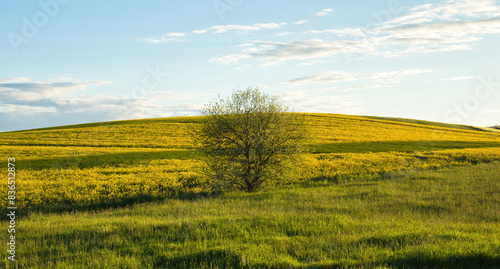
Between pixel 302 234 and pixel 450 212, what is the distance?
24.2 feet

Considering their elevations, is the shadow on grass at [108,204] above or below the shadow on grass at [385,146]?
below

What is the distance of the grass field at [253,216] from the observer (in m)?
7.60

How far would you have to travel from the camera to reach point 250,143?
20.3 m

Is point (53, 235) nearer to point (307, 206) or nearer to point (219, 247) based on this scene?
point (219, 247)

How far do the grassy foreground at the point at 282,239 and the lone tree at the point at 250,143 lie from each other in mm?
5720

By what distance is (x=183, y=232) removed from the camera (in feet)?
31.5

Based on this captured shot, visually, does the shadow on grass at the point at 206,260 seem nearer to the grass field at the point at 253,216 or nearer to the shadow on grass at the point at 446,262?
the grass field at the point at 253,216

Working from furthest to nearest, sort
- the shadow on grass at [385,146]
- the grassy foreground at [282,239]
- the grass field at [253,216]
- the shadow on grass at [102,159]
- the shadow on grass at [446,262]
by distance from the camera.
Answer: the shadow on grass at [385,146]
the shadow on grass at [102,159]
the grass field at [253,216]
the grassy foreground at [282,239]
the shadow on grass at [446,262]

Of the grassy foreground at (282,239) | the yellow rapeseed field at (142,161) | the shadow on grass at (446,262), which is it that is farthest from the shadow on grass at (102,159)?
the shadow on grass at (446,262)

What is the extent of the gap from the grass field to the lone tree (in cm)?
151

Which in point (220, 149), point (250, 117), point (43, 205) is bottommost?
point (43, 205)

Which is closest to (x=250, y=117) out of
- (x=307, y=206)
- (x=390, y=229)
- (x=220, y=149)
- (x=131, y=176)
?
(x=220, y=149)

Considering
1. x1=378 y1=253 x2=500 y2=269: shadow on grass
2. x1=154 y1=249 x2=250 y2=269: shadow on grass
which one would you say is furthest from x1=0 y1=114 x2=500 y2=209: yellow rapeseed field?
x1=378 y1=253 x2=500 y2=269: shadow on grass

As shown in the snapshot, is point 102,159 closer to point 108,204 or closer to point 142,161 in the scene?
point 142,161
